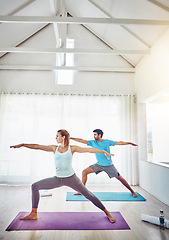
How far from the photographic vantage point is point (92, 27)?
454 centimetres

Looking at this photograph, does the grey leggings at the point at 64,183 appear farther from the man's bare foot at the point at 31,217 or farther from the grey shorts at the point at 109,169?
the grey shorts at the point at 109,169

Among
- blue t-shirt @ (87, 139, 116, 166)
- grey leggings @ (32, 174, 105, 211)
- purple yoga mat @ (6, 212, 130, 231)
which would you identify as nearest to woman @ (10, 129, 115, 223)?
Answer: grey leggings @ (32, 174, 105, 211)

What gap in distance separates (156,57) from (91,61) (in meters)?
1.85

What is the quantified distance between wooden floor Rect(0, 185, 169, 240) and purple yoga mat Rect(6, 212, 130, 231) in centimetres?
Answer: 7

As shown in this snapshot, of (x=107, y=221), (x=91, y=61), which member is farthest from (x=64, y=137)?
(x=91, y=61)

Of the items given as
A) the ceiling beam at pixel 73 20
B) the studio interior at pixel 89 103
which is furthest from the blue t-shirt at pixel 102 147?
the ceiling beam at pixel 73 20

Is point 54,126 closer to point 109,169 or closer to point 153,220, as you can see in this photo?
point 109,169

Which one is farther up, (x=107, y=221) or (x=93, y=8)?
(x=93, y=8)

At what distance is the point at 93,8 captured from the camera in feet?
12.7

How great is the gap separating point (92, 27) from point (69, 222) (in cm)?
452

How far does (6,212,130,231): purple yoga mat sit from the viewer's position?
2.01m

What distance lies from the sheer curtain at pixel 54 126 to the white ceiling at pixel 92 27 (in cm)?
94

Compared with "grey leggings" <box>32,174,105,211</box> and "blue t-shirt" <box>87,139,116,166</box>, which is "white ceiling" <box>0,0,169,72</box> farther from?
"grey leggings" <box>32,174,105,211</box>

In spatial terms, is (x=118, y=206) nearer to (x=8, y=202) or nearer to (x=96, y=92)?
(x=8, y=202)
